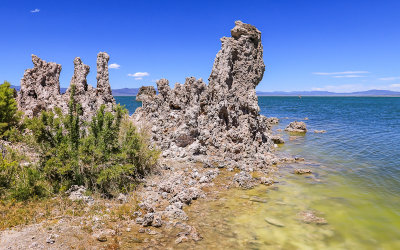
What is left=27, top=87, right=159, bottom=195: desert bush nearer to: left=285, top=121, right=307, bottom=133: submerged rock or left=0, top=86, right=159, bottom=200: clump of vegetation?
left=0, top=86, right=159, bottom=200: clump of vegetation

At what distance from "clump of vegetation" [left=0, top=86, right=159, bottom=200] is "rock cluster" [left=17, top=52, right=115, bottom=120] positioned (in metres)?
6.81

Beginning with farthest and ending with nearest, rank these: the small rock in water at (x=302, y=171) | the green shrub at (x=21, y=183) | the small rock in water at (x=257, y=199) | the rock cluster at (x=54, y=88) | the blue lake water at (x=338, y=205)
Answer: the rock cluster at (x=54, y=88), the small rock in water at (x=302, y=171), the small rock in water at (x=257, y=199), the green shrub at (x=21, y=183), the blue lake water at (x=338, y=205)

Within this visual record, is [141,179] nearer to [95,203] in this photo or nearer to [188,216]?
[95,203]

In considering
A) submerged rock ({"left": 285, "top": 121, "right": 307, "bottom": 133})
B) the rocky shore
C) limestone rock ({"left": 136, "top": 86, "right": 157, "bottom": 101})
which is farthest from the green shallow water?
submerged rock ({"left": 285, "top": 121, "right": 307, "bottom": 133})

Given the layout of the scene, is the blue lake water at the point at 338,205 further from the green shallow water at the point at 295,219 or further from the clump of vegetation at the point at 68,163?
the clump of vegetation at the point at 68,163

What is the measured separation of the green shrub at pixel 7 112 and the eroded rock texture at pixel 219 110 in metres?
7.38

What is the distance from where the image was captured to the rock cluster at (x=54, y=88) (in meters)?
17.7

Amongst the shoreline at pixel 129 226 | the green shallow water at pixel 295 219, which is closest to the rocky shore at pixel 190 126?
the shoreline at pixel 129 226

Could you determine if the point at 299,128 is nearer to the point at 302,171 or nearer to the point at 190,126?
the point at 302,171

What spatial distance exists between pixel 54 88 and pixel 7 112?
370 cm

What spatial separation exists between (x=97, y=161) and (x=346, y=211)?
34.0 feet

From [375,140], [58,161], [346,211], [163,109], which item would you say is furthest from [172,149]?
[375,140]

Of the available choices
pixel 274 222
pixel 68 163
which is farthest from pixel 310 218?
pixel 68 163

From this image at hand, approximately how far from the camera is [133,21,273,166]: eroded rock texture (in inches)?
645
